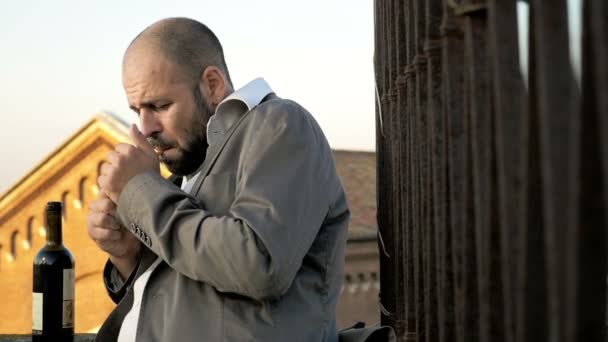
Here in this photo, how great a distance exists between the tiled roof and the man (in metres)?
18.4

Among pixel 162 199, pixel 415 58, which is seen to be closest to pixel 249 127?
pixel 162 199

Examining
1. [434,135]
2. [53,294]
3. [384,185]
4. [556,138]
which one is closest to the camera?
[556,138]

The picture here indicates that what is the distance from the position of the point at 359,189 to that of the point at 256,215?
2144cm

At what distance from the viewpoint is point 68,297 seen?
3484 mm

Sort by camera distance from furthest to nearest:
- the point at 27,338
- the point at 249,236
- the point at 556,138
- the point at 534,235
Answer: the point at 27,338 < the point at 249,236 < the point at 534,235 < the point at 556,138

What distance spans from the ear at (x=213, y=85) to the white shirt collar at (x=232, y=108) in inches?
5.3

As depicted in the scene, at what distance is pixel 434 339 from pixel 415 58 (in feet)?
2.01

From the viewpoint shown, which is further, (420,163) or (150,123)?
(150,123)

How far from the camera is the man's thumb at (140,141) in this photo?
286cm

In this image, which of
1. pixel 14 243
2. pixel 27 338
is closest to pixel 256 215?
pixel 27 338

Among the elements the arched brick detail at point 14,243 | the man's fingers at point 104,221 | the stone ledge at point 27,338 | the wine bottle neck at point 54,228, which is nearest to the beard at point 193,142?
the man's fingers at point 104,221

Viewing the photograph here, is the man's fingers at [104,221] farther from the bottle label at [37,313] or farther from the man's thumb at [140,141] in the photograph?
the bottle label at [37,313]

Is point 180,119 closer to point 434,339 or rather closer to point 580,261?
point 434,339

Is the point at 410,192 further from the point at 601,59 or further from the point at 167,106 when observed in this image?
the point at 601,59
